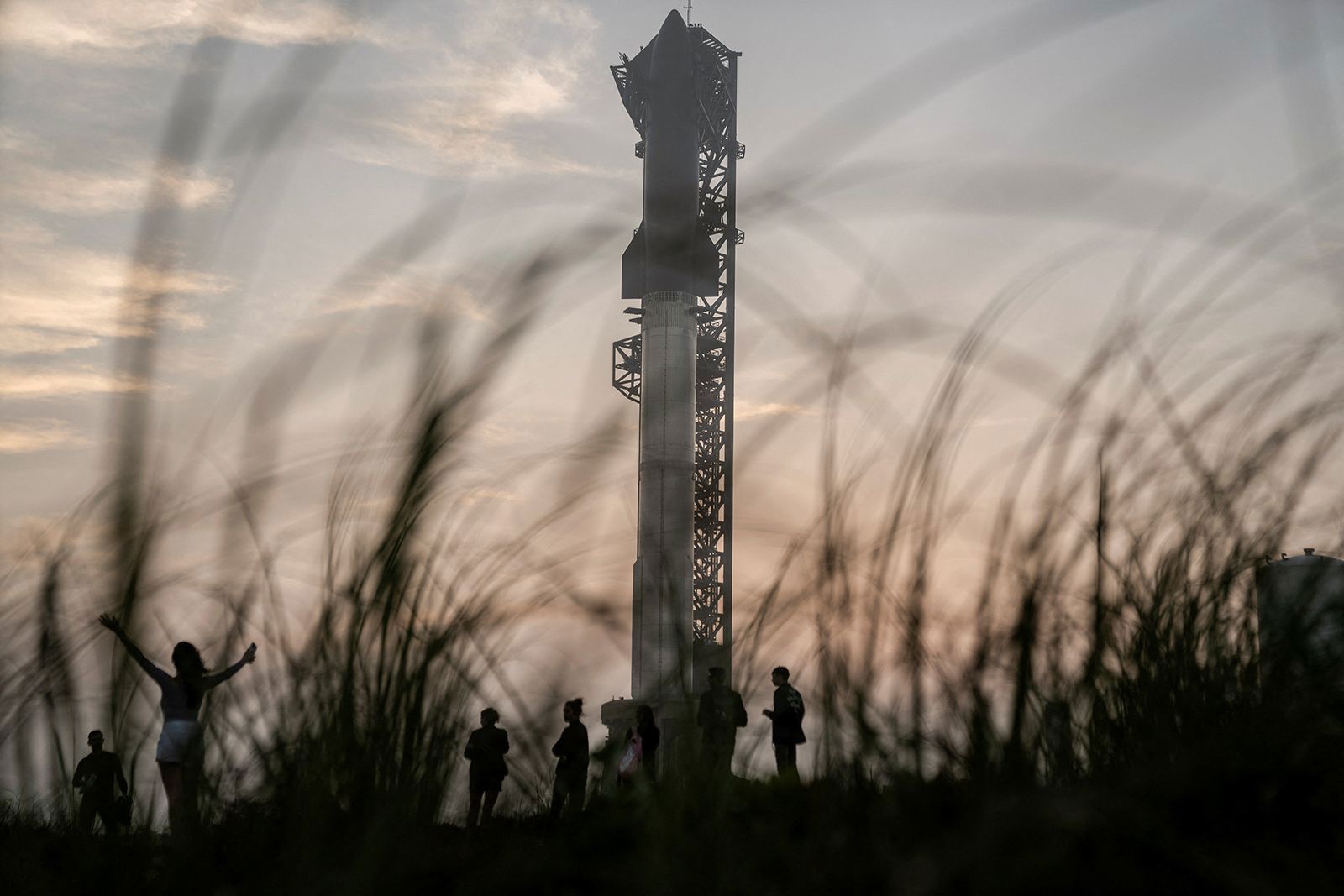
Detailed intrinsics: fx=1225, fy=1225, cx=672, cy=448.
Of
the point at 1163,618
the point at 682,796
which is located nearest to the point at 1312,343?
the point at 1163,618

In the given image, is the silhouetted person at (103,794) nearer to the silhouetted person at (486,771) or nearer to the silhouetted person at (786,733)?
the silhouetted person at (486,771)

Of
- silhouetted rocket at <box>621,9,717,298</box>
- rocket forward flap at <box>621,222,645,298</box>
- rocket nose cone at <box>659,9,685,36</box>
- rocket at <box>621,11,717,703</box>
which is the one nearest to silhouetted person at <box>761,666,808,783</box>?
rocket at <box>621,11,717,703</box>

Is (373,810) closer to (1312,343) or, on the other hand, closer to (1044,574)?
(1044,574)

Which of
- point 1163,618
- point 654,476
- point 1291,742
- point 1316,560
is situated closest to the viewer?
point 1291,742

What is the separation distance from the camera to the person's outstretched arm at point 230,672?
107 inches

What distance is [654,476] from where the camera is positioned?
24406 mm

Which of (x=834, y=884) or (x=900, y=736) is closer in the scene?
(x=834, y=884)

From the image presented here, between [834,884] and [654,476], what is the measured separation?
22658 mm

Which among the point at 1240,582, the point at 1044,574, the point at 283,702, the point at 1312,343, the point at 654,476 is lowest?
the point at 283,702

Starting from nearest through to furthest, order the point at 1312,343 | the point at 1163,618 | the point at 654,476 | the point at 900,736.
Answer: the point at 900,736 < the point at 1163,618 < the point at 1312,343 < the point at 654,476

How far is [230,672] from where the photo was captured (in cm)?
282

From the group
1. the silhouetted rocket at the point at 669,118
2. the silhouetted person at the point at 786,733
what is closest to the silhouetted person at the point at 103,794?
the silhouetted person at the point at 786,733

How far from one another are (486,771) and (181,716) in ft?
6.26

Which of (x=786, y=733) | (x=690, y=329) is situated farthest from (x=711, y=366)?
(x=786, y=733)
